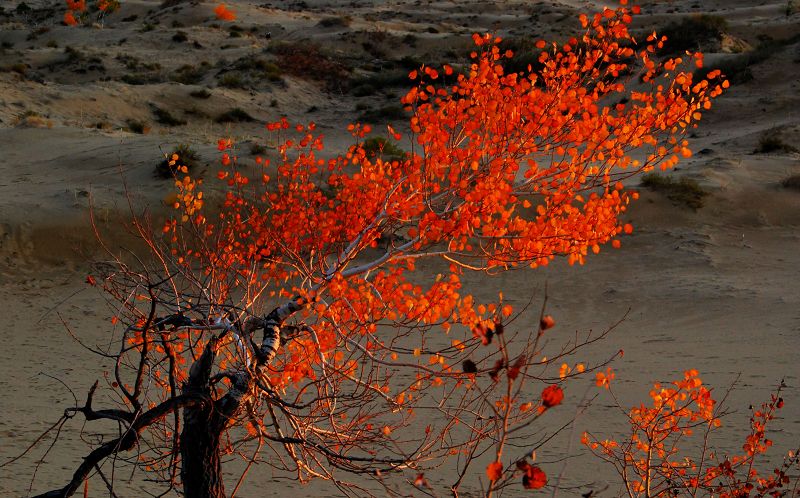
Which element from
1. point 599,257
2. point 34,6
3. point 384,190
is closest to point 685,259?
point 599,257

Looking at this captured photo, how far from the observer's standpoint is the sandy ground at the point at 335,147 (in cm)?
1170

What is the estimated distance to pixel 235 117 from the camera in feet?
104

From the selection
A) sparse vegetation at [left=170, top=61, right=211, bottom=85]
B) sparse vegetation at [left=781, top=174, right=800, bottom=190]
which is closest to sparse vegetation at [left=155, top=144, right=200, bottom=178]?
sparse vegetation at [left=781, top=174, right=800, bottom=190]

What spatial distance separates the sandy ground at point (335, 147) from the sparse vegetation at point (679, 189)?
0.81 feet

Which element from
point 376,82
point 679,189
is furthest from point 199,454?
point 376,82

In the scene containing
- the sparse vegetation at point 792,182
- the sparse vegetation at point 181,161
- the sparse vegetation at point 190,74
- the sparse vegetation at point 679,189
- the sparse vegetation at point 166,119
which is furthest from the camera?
the sparse vegetation at point 190,74

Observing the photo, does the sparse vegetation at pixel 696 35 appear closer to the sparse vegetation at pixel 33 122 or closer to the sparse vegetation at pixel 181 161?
the sparse vegetation at pixel 181 161

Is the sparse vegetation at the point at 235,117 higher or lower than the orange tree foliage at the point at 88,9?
lower

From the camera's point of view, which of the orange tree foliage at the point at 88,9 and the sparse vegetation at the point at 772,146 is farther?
the orange tree foliage at the point at 88,9

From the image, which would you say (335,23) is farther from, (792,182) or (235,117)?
(792,182)

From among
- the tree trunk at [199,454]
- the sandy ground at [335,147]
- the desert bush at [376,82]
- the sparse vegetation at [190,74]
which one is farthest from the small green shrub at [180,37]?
the tree trunk at [199,454]

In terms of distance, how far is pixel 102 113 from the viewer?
96.8 feet

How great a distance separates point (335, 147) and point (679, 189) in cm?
1115

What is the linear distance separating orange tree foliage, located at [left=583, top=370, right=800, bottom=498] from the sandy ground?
394 millimetres
